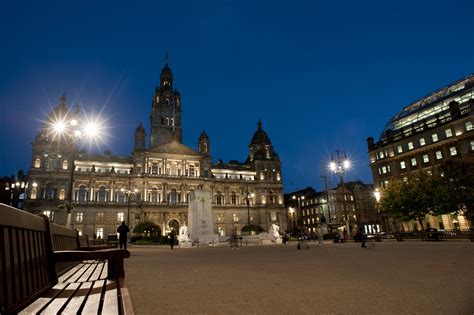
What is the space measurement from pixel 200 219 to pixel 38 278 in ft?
102

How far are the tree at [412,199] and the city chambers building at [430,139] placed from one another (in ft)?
29.4

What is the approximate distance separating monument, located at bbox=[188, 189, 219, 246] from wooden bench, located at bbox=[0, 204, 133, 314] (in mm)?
29474

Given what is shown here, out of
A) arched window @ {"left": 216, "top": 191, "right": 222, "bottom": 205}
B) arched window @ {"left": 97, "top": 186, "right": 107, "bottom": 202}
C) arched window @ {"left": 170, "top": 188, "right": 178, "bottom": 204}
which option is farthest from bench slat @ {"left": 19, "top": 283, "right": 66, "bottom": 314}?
arched window @ {"left": 216, "top": 191, "right": 222, "bottom": 205}

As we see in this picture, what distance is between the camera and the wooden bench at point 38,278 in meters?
2.36

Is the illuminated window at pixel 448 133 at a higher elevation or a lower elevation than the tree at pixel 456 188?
higher

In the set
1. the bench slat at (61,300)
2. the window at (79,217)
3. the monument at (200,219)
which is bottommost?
the bench slat at (61,300)

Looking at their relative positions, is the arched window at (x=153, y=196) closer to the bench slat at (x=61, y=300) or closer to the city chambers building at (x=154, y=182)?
the city chambers building at (x=154, y=182)

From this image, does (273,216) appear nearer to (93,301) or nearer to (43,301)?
(93,301)

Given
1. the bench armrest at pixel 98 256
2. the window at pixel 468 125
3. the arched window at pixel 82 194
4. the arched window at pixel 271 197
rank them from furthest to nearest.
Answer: the arched window at pixel 271 197 → the arched window at pixel 82 194 → the window at pixel 468 125 → the bench armrest at pixel 98 256

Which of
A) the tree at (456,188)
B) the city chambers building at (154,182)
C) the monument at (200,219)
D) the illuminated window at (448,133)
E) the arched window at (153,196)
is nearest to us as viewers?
the tree at (456,188)

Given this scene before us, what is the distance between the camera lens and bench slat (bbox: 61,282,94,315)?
9.53ft

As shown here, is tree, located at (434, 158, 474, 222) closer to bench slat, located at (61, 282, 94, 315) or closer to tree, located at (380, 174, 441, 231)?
tree, located at (380, 174, 441, 231)

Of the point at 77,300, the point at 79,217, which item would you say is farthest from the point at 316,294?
the point at 79,217

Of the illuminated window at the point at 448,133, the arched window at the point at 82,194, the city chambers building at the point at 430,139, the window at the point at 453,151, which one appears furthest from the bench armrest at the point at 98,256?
the arched window at the point at 82,194
